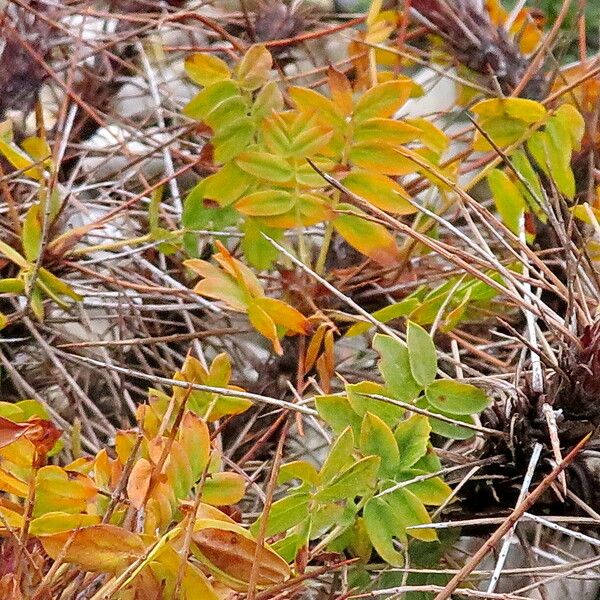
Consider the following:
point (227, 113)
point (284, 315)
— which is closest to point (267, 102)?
point (227, 113)

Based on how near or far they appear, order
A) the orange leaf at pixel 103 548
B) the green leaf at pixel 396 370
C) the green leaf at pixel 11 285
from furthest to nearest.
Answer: the green leaf at pixel 11 285
the green leaf at pixel 396 370
the orange leaf at pixel 103 548

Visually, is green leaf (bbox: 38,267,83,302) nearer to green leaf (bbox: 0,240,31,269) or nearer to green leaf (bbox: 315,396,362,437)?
green leaf (bbox: 0,240,31,269)

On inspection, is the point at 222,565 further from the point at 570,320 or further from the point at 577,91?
the point at 577,91

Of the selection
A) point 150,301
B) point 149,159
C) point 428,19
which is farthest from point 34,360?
point 428,19

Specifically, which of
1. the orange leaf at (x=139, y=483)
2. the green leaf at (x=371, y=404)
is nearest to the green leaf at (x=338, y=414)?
the green leaf at (x=371, y=404)

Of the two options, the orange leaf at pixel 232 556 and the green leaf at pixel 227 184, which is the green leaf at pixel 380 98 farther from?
the orange leaf at pixel 232 556

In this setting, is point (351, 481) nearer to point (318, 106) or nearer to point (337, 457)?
point (337, 457)
